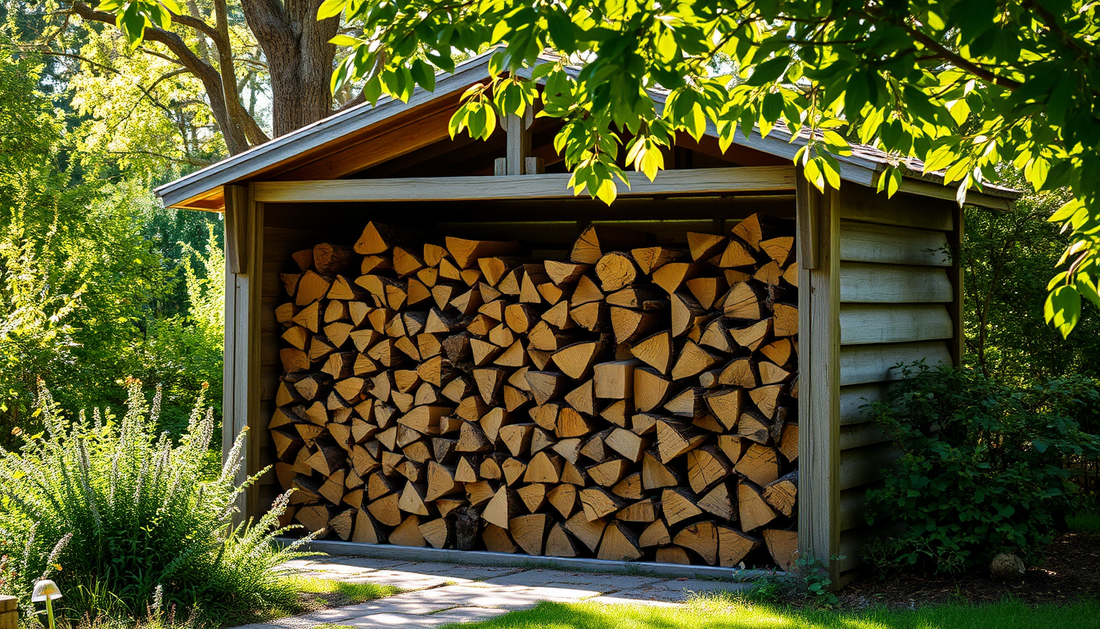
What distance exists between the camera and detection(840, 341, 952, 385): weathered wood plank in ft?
16.4

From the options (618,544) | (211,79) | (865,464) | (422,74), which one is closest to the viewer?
(422,74)

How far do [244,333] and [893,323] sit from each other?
3709 millimetres

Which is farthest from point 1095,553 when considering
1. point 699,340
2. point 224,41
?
point 224,41

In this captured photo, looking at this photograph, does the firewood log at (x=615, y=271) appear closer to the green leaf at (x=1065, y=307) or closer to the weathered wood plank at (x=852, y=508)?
the weathered wood plank at (x=852, y=508)

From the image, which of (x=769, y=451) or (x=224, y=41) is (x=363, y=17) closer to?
(x=769, y=451)

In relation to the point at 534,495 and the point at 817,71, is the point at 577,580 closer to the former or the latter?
the point at 534,495

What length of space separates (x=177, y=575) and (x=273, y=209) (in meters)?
2.73

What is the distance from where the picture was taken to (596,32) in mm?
2314

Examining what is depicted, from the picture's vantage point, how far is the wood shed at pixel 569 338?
16.4 feet

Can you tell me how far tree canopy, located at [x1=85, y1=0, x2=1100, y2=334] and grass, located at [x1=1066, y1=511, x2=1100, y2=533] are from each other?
436 centimetres

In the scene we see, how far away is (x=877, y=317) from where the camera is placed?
17.3 ft

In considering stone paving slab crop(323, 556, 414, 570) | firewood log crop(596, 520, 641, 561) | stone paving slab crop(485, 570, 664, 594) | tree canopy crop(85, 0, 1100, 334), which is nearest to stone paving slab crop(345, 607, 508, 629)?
stone paving slab crop(485, 570, 664, 594)

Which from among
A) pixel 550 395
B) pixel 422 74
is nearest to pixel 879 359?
pixel 550 395

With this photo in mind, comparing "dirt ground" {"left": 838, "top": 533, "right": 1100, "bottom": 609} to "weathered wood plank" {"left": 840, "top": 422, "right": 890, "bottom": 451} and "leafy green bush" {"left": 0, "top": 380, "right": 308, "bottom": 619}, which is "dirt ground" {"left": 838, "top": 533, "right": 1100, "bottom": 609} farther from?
"leafy green bush" {"left": 0, "top": 380, "right": 308, "bottom": 619}
